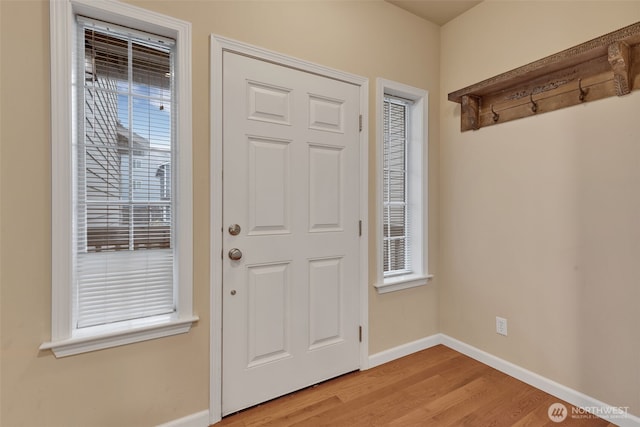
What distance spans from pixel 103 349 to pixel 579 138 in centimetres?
275

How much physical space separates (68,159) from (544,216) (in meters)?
2.62

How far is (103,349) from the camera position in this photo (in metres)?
1.40

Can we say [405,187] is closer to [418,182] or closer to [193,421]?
[418,182]

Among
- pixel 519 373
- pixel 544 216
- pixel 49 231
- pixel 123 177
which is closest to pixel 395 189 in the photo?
pixel 544 216

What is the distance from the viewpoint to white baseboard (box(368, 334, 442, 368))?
2215 millimetres

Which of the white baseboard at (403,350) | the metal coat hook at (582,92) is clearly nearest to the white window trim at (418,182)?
the white baseboard at (403,350)

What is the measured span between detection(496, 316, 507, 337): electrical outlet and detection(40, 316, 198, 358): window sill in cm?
204

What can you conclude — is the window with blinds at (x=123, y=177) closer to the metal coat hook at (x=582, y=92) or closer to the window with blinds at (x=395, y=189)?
the window with blinds at (x=395, y=189)

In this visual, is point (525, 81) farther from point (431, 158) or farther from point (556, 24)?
point (431, 158)

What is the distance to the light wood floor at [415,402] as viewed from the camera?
166cm

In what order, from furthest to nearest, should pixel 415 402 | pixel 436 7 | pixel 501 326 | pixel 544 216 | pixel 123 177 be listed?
pixel 436 7, pixel 501 326, pixel 544 216, pixel 415 402, pixel 123 177

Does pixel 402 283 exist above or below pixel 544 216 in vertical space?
below

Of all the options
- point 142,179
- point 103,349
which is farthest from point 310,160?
point 103,349

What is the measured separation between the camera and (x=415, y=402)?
1814mm
